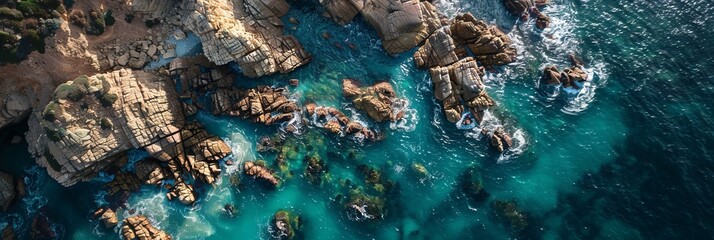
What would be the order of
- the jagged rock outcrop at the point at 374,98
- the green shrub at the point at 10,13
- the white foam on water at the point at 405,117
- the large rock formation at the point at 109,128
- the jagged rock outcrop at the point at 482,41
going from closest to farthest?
the green shrub at the point at 10,13, the large rock formation at the point at 109,128, the jagged rock outcrop at the point at 374,98, the white foam on water at the point at 405,117, the jagged rock outcrop at the point at 482,41

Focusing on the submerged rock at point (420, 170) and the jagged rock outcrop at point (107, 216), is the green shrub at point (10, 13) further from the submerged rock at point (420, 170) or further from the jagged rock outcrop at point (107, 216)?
the submerged rock at point (420, 170)

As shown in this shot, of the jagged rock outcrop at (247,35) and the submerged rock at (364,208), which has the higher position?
the jagged rock outcrop at (247,35)

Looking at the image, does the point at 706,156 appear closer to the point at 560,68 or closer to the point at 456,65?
the point at 560,68

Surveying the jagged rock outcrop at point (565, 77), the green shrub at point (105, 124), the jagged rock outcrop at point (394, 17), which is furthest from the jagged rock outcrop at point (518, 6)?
the green shrub at point (105, 124)

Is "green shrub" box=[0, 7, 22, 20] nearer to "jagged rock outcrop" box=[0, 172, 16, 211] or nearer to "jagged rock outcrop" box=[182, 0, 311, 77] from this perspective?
"jagged rock outcrop" box=[182, 0, 311, 77]

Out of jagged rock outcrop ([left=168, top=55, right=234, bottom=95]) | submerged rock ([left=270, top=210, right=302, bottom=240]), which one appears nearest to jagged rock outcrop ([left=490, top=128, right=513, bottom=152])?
submerged rock ([left=270, top=210, right=302, bottom=240])

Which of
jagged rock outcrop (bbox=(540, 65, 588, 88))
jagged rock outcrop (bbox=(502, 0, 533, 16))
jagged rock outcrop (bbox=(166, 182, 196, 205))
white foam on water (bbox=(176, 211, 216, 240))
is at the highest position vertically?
jagged rock outcrop (bbox=(502, 0, 533, 16))

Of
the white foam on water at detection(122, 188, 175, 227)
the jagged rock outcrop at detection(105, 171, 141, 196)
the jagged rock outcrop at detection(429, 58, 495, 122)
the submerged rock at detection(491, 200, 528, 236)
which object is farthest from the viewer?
the jagged rock outcrop at detection(429, 58, 495, 122)
